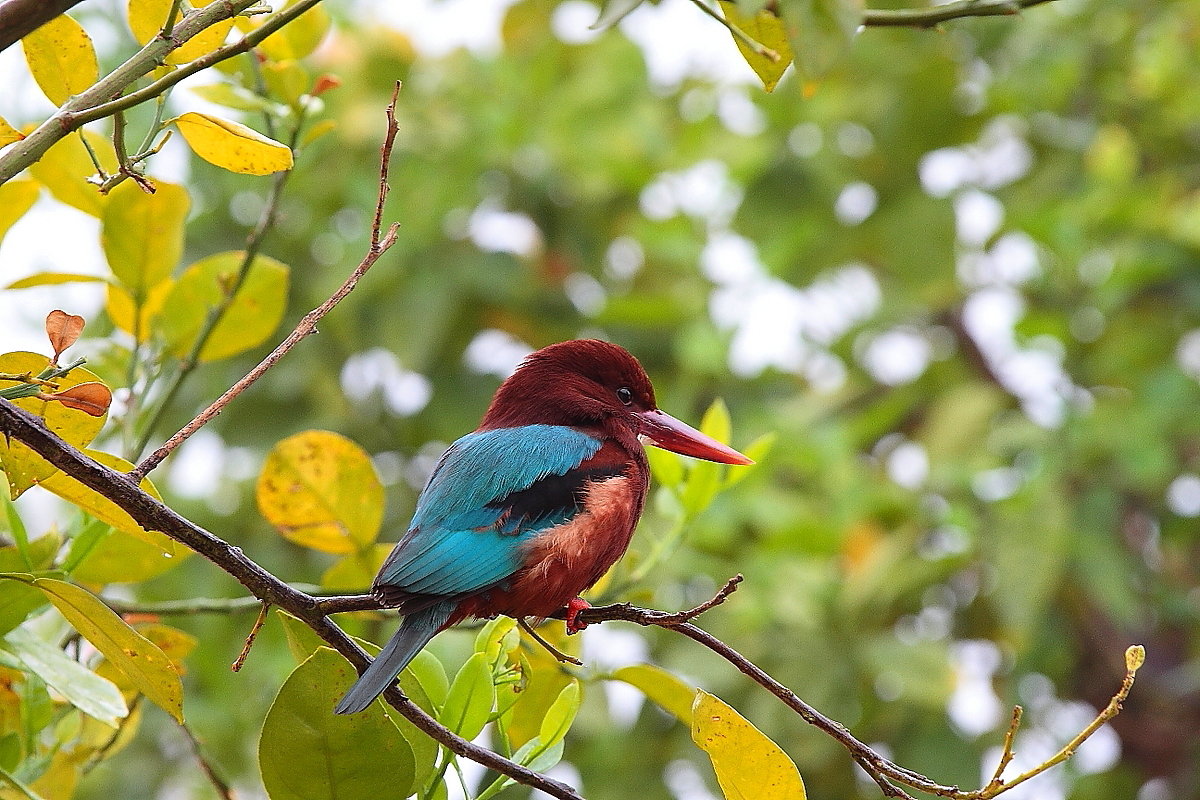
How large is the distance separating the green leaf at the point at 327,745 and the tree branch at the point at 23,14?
→ 624mm

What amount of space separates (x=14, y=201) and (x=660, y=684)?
1.07 metres

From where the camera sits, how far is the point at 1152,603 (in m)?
4.02

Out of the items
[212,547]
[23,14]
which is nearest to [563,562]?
[212,547]

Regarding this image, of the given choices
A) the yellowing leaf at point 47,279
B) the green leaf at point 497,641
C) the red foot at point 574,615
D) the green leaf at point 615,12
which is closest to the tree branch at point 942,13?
the green leaf at point 615,12

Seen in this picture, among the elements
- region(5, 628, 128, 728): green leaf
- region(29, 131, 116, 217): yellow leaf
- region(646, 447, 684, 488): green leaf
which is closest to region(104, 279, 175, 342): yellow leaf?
region(29, 131, 116, 217): yellow leaf

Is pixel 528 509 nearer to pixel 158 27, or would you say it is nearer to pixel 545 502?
pixel 545 502

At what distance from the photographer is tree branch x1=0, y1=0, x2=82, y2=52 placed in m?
0.97

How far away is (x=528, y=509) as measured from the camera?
1961 mm

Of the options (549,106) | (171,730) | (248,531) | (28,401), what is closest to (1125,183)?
(549,106)

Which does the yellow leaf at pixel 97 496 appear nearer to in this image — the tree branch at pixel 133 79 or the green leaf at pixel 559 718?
the tree branch at pixel 133 79

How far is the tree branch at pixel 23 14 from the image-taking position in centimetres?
97

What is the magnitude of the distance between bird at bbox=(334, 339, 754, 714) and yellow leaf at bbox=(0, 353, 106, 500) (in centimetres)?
40

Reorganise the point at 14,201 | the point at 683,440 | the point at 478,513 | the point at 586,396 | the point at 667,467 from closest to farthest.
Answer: the point at 14,201 → the point at 478,513 → the point at 667,467 → the point at 683,440 → the point at 586,396

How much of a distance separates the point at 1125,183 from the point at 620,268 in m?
1.67
